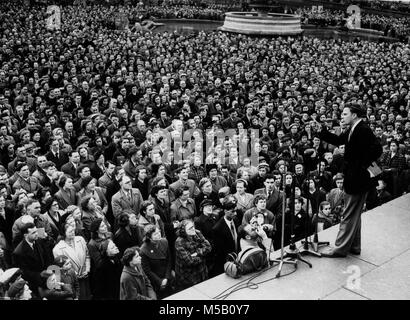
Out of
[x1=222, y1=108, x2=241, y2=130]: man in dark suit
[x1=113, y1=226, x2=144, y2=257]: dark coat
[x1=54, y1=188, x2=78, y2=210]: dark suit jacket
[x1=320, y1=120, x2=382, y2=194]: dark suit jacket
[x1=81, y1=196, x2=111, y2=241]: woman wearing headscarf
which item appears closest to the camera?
[x1=320, y1=120, x2=382, y2=194]: dark suit jacket

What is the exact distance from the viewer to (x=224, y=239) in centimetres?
644

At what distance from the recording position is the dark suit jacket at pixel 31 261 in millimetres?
5496

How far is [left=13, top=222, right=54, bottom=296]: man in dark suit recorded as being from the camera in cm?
551

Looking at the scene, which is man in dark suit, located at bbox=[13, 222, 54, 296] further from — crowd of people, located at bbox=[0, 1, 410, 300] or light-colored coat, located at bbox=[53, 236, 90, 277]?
light-colored coat, located at bbox=[53, 236, 90, 277]

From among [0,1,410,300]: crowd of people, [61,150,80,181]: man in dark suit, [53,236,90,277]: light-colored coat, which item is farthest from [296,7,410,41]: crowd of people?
[53,236,90,277]: light-colored coat

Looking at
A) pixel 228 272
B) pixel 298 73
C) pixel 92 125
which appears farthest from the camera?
pixel 298 73

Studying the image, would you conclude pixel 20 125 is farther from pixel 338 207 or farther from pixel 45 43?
pixel 45 43

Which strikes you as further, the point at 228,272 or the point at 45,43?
the point at 45,43

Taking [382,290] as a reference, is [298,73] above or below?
above

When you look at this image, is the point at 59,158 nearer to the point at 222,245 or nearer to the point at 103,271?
the point at 103,271

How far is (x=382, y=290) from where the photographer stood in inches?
192

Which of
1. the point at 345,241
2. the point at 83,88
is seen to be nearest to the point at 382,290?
the point at 345,241

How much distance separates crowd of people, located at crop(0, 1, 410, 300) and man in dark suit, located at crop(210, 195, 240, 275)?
2 centimetres

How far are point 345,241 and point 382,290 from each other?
2.36 ft
